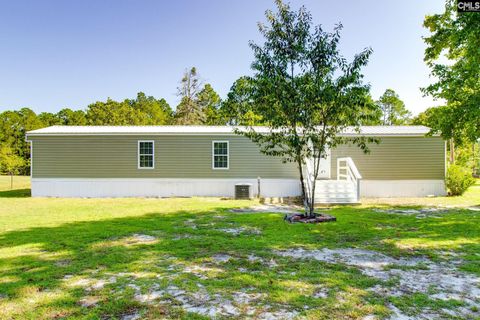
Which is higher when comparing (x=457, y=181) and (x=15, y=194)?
(x=457, y=181)

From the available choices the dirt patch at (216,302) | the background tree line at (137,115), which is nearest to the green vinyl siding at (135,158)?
the dirt patch at (216,302)

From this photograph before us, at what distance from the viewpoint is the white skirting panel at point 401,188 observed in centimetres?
1426

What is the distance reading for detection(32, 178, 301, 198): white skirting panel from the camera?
14633 mm

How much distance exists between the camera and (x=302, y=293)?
3.44 m

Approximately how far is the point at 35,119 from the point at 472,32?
162 ft

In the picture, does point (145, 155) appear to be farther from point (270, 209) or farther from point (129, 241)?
point (129, 241)

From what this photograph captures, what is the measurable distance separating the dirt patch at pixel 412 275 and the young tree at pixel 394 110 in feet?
136

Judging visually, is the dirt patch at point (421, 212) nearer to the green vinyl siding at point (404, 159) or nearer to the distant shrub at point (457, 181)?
the green vinyl siding at point (404, 159)

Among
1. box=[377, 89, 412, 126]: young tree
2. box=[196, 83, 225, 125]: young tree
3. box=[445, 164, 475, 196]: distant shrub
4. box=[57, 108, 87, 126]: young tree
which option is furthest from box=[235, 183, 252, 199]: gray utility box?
box=[57, 108, 87, 126]: young tree

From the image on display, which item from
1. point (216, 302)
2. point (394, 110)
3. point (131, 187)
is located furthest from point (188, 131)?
point (394, 110)

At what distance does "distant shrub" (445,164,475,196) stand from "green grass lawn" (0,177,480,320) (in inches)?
269

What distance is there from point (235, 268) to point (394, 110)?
145 ft

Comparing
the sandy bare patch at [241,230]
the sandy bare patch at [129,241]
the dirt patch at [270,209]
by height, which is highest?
the sandy bare patch at [129,241]

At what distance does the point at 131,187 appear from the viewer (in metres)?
14.8
